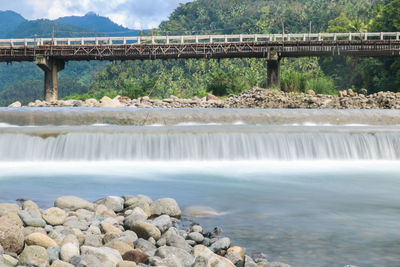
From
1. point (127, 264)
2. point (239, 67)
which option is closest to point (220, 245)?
point (127, 264)

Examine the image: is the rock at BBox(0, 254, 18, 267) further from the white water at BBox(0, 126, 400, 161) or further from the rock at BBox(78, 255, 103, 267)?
the white water at BBox(0, 126, 400, 161)

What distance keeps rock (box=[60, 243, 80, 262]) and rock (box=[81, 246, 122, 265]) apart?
8 cm

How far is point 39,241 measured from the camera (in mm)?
5672

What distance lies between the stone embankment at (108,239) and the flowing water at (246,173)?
0.52m

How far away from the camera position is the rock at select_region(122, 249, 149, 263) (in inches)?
215

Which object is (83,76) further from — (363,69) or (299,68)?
(363,69)

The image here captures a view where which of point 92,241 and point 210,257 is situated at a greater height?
point 92,241

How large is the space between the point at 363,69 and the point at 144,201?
155 feet

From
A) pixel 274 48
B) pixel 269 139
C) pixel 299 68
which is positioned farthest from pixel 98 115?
pixel 299 68

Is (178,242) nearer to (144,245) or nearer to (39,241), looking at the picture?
(144,245)

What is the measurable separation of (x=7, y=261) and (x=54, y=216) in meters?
1.62

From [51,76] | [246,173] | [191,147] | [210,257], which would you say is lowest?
[210,257]

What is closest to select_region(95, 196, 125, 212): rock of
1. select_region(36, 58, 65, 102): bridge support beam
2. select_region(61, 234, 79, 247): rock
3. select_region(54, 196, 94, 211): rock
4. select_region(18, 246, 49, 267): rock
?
select_region(54, 196, 94, 211): rock

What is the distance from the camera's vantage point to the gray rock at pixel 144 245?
5925 millimetres
